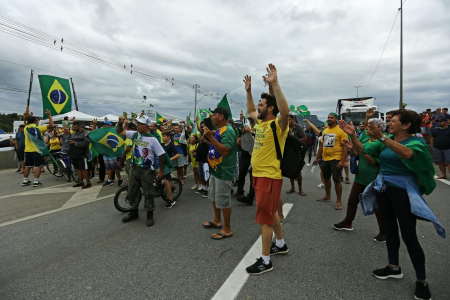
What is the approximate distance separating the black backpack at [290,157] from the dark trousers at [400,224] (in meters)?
0.89

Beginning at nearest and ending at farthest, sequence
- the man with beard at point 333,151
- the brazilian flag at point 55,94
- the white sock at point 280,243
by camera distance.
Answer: the white sock at point 280,243 → the man with beard at point 333,151 → the brazilian flag at point 55,94

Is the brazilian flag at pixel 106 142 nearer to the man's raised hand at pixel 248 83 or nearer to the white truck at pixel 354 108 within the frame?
the man's raised hand at pixel 248 83

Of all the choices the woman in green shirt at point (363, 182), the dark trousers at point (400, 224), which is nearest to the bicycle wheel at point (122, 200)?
the woman in green shirt at point (363, 182)

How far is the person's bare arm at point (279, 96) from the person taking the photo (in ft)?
7.77

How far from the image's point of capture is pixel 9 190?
273 inches

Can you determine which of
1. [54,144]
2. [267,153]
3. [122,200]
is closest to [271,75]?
[267,153]

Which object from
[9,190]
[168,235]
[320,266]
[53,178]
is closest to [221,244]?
[168,235]

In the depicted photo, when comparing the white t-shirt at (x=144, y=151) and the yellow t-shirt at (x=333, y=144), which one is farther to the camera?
the yellow t-shirt at (x=333, y=144)

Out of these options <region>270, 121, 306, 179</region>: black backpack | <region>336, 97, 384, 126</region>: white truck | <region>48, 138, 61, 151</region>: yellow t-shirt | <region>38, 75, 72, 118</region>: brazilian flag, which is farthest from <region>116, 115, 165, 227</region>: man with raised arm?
<region>336, 97, 384, 126</region>: white truck

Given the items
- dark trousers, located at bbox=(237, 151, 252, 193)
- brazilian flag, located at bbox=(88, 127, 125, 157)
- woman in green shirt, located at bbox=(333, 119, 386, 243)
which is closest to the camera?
woman in green shirt, located at bbox=(333, 119, 386, 243)

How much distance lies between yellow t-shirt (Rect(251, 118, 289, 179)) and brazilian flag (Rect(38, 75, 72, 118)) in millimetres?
6433

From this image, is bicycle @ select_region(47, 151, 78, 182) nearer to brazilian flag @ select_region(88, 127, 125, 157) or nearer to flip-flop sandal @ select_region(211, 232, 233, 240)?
brazilian flag @ select_region(88, 127, 125, 157)

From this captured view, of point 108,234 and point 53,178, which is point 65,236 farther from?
point 53,178

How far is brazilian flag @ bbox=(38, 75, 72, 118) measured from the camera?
677 centimetres
